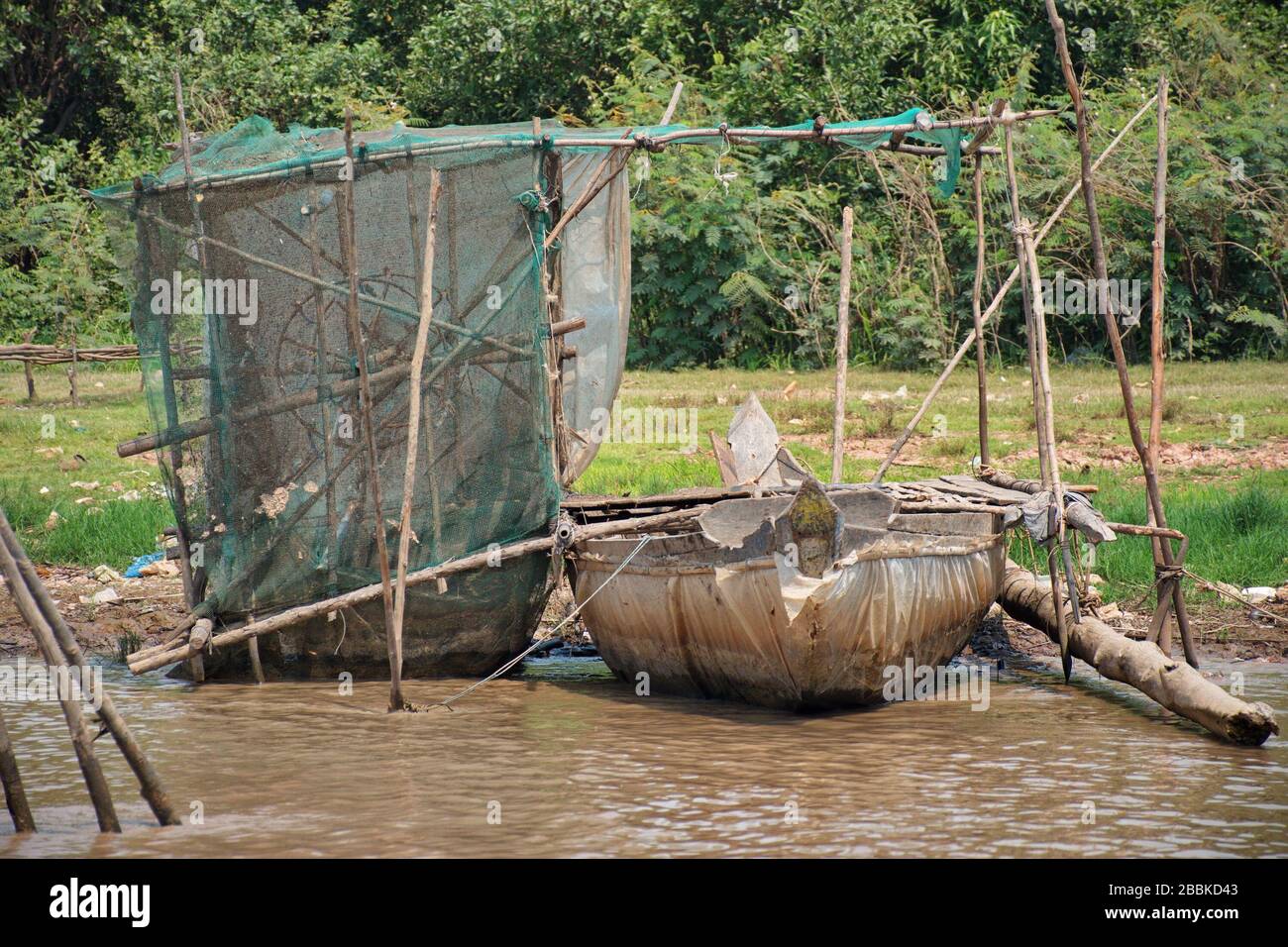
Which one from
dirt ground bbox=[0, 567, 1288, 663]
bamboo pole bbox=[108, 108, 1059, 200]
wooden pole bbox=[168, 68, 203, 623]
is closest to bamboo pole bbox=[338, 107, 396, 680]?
bamboo pole bbox=[108, 108, 1059, 200]

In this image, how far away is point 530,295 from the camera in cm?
757

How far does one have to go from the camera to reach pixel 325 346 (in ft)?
24.2

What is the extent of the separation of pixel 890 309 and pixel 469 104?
777 cm

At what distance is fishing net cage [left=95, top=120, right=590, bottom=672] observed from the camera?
7328 millimetres

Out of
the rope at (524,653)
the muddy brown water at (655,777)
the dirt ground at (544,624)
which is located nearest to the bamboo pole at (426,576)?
the rope at (524,653)

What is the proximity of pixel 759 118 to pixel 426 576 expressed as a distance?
12219 mm

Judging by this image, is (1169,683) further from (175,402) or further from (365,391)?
(175,402)

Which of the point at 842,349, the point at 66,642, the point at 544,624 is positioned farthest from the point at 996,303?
the point at 66,642

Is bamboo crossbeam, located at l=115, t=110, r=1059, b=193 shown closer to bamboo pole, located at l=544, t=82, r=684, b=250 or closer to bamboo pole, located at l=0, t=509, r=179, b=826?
bamboo pole, located at l=544, t=82, r=684, b=250

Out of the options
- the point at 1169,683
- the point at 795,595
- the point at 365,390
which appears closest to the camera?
the point at 795,595

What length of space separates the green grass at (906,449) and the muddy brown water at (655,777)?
1529mm

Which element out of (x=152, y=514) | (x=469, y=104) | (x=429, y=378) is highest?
(x=469, y=104)

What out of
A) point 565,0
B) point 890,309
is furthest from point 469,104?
point 890,309
